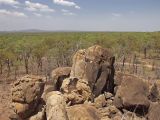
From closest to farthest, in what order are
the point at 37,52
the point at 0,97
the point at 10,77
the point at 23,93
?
1. the point at 23,93
2. the point at 0,97
3. the point at 10,77
4. the point at 37,52

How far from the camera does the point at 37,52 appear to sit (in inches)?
3159

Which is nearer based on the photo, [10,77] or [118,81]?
[118,81]

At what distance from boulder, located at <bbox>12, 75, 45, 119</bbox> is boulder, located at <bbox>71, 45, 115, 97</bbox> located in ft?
18.7

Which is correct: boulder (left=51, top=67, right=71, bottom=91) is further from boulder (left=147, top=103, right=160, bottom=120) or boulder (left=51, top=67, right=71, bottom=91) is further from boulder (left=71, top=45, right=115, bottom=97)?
boulder (left=147, top=103, right=160, bottom=120)

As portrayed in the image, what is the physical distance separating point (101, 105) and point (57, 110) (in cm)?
1290

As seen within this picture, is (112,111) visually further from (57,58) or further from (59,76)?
(57,58)

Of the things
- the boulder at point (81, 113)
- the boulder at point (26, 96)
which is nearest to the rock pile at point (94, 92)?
the boulder at point (26, 96)

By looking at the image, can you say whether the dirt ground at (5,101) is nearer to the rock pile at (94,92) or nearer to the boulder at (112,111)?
the rock pile at (94,92)

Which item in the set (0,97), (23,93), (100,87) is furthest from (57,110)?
(0,97)

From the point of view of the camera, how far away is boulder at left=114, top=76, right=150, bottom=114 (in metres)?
27.7

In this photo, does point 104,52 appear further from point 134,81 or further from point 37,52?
point 37,52

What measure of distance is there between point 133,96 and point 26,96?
1014cm

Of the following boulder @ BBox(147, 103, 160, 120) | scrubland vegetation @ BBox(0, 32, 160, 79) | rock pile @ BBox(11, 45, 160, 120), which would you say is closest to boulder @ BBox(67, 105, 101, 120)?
rock pile @ BBox(11, 45, 160, 120)

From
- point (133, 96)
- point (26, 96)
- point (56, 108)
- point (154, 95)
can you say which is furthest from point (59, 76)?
point (56, 108)
